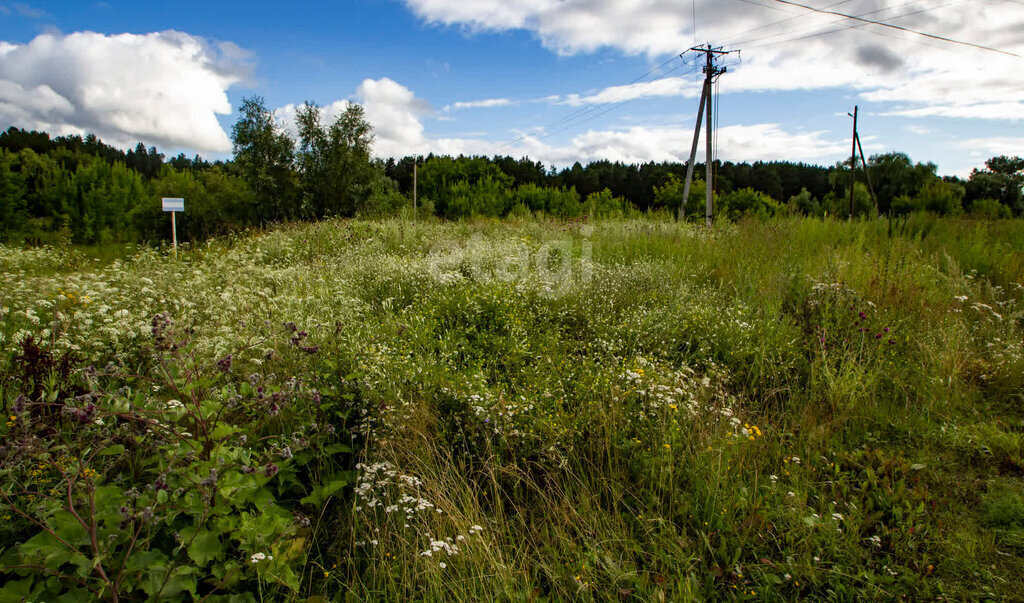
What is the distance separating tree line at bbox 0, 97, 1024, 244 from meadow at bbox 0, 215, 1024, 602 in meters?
5.50

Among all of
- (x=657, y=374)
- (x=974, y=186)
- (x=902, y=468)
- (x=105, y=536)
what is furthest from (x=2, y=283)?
(x=974, y=186)

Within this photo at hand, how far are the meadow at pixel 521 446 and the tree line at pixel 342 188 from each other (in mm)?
5501

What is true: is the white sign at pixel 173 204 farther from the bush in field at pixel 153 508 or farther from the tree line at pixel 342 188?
the bush in field at pixel 153 508

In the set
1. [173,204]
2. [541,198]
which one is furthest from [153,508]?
[541,198]

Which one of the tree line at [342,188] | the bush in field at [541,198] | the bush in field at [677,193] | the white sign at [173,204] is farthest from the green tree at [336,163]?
the bush in field at [541,198]

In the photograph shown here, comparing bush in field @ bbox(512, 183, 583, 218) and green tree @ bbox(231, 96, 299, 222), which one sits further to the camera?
bush in field @ bbox(512, 183, 583, 218)

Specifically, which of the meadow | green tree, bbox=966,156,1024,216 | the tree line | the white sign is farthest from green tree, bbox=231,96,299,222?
green tree, bbox=966,156,1024,216

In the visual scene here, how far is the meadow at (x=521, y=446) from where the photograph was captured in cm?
204

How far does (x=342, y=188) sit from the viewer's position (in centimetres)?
2767

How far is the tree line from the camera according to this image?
25859mm

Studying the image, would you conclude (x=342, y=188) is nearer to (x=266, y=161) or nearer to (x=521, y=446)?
(x=266, y=161)

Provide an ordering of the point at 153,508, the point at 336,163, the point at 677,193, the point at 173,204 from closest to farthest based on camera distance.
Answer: the point at 153,508, the point at 173,204, the point at 336,163, the point at 677,193

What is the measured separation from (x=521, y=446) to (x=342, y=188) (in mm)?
27664

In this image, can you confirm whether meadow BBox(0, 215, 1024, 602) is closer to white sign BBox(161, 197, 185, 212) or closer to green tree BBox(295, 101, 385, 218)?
white sign BBox(161, 197, 185, 212)
